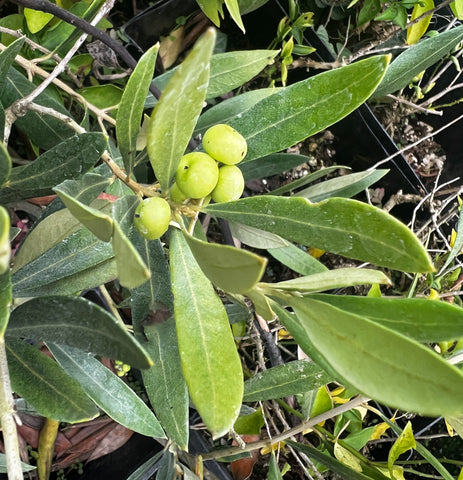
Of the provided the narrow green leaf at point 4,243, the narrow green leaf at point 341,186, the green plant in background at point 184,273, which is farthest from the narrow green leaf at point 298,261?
the narrow green leaf at point 4,243

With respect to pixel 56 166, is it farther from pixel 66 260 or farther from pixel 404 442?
pixel 404 442

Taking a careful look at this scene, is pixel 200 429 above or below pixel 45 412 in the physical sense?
below

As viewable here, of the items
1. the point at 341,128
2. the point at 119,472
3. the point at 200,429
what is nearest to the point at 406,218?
the point at 341,128

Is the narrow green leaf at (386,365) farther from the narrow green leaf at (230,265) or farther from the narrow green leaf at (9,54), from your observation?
the narrow green leaf at (9,54)

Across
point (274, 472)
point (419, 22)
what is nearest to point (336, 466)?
point (274, 472)

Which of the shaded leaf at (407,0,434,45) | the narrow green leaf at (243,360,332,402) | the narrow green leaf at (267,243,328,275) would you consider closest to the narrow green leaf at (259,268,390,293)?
the narrow green leaf at (243,360,332,402)

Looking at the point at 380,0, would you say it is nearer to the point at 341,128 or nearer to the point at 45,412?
the point at 341,128

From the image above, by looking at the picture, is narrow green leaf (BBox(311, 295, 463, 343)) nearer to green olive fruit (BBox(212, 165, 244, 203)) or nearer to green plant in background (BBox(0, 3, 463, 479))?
green plant in background (BBox(0, 3, 463, 479))
